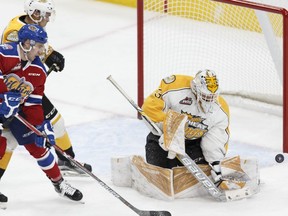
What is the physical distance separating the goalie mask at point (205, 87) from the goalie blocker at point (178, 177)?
0.33 meters

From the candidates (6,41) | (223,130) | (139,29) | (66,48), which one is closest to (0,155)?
(6,41)

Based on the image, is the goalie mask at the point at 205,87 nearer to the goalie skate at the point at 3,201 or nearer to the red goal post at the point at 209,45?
the goalie skate at the point at 3,201

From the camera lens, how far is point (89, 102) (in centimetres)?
791

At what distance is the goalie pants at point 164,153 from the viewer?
251 inches

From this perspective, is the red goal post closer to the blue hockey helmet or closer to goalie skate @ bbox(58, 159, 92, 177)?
goalie skate @ bbox(58, 159, 92, 177)

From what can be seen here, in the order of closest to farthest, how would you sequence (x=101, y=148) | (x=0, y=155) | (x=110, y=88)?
1. (x=0, y=155)
2. (x=101, y=148)
3. (x=110, y=88)

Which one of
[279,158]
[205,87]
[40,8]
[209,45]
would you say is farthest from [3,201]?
[209,45]

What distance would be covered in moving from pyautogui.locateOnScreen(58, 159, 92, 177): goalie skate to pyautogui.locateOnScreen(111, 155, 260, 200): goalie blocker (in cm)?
27

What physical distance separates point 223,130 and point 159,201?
493mm

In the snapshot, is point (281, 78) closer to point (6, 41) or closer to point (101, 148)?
point (101, 148)

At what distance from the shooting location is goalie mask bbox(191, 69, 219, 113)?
20.1ft

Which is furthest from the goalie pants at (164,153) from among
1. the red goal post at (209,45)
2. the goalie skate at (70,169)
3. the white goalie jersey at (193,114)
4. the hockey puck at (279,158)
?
the red goal post at (209,45)

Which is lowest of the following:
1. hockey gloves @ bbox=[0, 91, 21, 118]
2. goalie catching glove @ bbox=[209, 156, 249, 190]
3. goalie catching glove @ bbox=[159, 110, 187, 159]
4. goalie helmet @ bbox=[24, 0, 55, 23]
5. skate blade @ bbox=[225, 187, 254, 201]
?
skate blade @ bbox=[225, 187, 254, 201]

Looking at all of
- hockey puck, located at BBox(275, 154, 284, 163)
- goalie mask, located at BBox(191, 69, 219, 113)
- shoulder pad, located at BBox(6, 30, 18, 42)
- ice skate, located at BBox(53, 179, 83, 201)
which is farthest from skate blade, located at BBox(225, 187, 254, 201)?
shoulder pad, located at BBox(6, 30, 18, 42)
